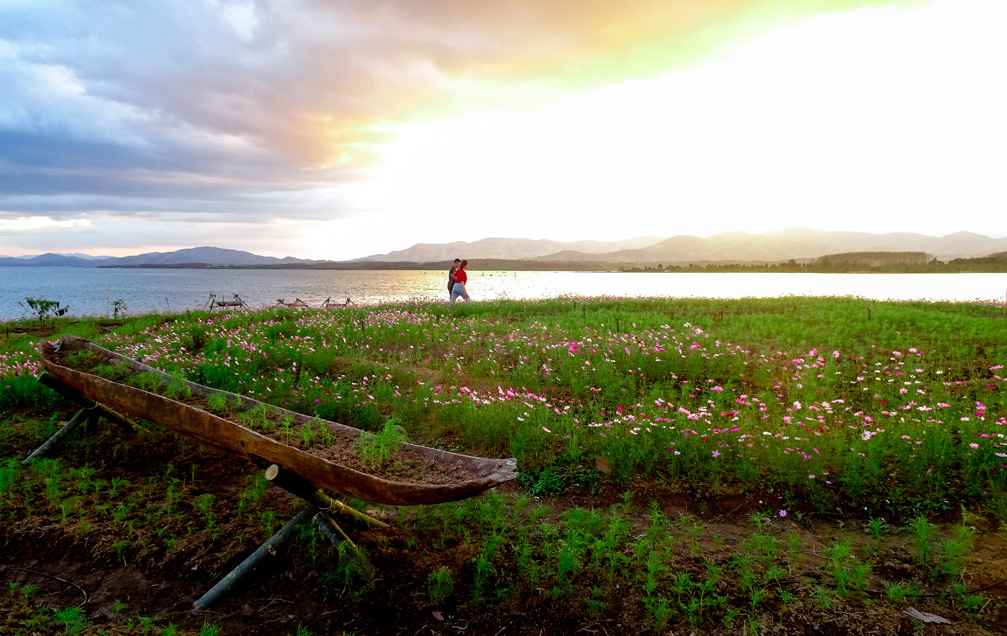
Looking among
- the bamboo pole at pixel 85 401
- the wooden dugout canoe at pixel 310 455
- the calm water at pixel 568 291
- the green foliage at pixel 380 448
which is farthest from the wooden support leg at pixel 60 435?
the calm water at pixel 568 291

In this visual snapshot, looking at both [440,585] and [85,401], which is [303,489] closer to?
[440,585]

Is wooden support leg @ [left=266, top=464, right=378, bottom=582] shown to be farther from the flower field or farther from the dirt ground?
the flower field

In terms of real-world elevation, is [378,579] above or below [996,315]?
below

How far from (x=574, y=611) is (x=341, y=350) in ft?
28.2

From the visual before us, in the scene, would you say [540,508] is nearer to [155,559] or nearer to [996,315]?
[155,559]

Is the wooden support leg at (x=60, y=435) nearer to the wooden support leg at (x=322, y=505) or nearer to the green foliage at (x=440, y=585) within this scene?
the wooden support leg at (x=322, y=505)

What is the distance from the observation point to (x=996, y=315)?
544 inches

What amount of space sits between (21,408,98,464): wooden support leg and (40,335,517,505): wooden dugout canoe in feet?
3.05

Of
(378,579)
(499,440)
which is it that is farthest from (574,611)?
(499,440)

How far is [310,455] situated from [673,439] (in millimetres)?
4253

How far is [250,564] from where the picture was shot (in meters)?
4.16

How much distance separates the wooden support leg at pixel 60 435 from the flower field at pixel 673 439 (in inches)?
14.4

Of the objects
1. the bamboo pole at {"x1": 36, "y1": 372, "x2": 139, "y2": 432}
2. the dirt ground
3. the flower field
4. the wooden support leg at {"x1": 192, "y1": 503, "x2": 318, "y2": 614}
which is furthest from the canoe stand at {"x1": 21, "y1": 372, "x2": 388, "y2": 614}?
the bamboo pole at {"x1": 36, "y1": 372, "x2": 139, "y2": 432}

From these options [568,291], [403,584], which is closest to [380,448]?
[403,584]
